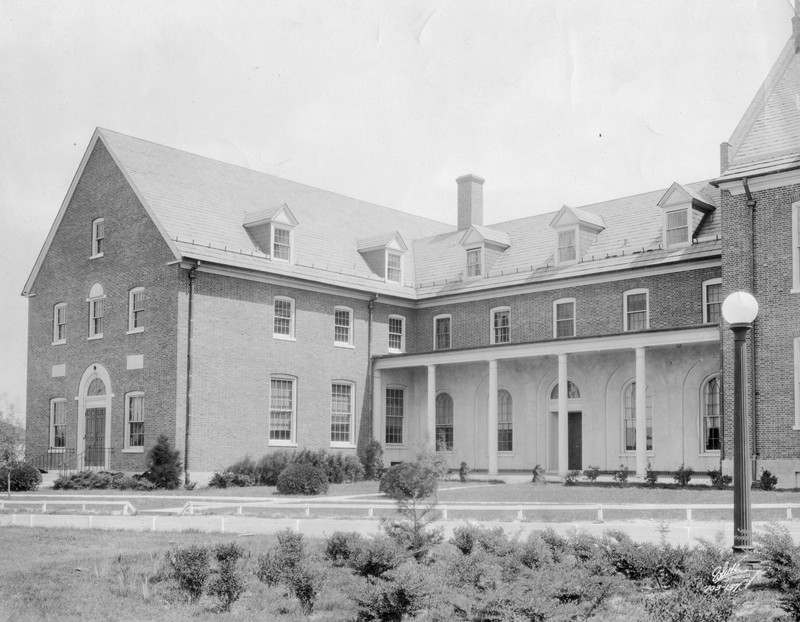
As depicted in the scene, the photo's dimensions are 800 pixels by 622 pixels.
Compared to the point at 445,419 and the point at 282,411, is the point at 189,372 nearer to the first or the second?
the point at 282,411

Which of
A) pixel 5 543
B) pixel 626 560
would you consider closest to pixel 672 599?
pixel 626 560

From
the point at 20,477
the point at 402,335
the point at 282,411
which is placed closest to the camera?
the point at 20,477

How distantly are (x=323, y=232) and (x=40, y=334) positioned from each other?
12.6 meters

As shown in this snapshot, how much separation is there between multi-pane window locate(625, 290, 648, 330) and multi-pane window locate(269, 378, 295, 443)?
1290 centimetres

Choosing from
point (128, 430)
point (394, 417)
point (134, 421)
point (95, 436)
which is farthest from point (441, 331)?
point (95, 436)

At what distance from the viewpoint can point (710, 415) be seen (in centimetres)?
3186

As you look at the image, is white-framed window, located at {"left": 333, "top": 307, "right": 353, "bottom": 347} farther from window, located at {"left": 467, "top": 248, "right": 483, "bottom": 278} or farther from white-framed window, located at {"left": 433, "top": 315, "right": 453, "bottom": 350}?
window, located at {"left": 467, "top": 248, "right": 483, "bottom": 278}

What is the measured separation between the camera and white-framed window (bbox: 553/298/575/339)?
1433 inches

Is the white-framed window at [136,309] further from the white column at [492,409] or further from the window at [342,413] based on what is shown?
the white column at [492,409]

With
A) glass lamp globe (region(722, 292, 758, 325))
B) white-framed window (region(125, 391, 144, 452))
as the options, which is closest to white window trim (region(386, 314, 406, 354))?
white-framed window (region(125, 391, 144, 452))

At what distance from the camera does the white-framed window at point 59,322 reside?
3841 cm

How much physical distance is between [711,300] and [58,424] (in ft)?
84.0

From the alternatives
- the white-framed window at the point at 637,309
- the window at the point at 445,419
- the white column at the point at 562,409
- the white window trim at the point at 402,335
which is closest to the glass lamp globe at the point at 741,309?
the white column at the point at 562,409

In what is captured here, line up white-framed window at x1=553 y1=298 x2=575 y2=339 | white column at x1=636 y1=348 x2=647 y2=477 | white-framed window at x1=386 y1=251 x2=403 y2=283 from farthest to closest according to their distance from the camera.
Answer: white-framed window at x1=386 y1=251 x2=403 y2=283, white-framed window at x1=553 y1=298 x2=575 y2=339, white column at x1=636 y1=348 x2=647 y2=477
